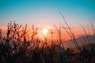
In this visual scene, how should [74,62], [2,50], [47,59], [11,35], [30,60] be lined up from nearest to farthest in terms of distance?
[2,50], [11,35], [30,60], [47,59], [74,62]

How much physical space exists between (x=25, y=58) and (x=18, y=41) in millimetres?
779

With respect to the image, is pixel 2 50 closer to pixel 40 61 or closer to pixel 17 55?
pixel 17 55

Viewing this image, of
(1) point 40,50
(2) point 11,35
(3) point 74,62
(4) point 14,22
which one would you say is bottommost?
(3) point 74,62

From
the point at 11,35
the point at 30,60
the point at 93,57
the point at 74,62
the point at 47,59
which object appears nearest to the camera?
the point at 11,35

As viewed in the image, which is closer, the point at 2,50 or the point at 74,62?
the point at 2,50

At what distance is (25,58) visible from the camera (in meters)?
8.80

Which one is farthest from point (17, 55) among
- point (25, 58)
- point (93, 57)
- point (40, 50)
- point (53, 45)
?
point (93, 57)

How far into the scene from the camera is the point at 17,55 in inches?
329

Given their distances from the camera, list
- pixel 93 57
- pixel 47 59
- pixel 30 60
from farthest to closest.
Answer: pixel 93 57 < pixel 47 59 < pixel 30 60

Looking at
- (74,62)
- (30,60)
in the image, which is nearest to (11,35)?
(30,60)

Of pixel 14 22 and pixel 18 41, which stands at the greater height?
pixel 14 22

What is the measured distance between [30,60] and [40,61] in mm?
529

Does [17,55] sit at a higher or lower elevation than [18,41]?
lower

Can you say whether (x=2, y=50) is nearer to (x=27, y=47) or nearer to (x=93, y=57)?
(x=27, y=47)
